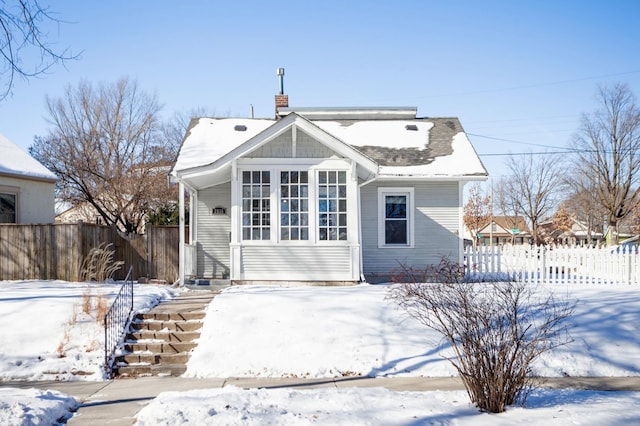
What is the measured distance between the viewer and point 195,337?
993cm

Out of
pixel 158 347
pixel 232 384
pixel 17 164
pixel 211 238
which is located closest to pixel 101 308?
pixel 158 347

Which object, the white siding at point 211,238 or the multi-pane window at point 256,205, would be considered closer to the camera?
the multi-pane window at point 256,205

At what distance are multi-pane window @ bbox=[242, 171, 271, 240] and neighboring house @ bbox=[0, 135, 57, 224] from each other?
9716mm

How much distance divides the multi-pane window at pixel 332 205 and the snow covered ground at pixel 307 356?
1625mm

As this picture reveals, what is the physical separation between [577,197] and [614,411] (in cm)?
4247

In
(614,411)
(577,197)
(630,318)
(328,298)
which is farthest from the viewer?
(577,197)

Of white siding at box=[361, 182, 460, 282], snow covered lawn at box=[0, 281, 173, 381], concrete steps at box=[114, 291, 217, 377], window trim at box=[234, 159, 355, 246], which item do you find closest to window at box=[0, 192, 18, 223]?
snow covered lawn at box=[0, 281, 173, 381]

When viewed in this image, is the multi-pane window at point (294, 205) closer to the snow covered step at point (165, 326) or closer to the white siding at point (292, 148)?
the white siding at point (292, 148)

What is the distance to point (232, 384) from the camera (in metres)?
7.91

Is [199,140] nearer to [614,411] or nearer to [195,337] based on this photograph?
[195,337]

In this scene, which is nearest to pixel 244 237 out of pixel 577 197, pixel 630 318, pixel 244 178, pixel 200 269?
pixel 244 178

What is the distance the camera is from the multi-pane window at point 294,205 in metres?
14.4

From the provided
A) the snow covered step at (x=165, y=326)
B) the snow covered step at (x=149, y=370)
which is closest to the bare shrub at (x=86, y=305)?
the snow covered step at (x=165, y=326)

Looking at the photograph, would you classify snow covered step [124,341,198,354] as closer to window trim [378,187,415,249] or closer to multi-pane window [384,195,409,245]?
window trim [378,187,415,249]
